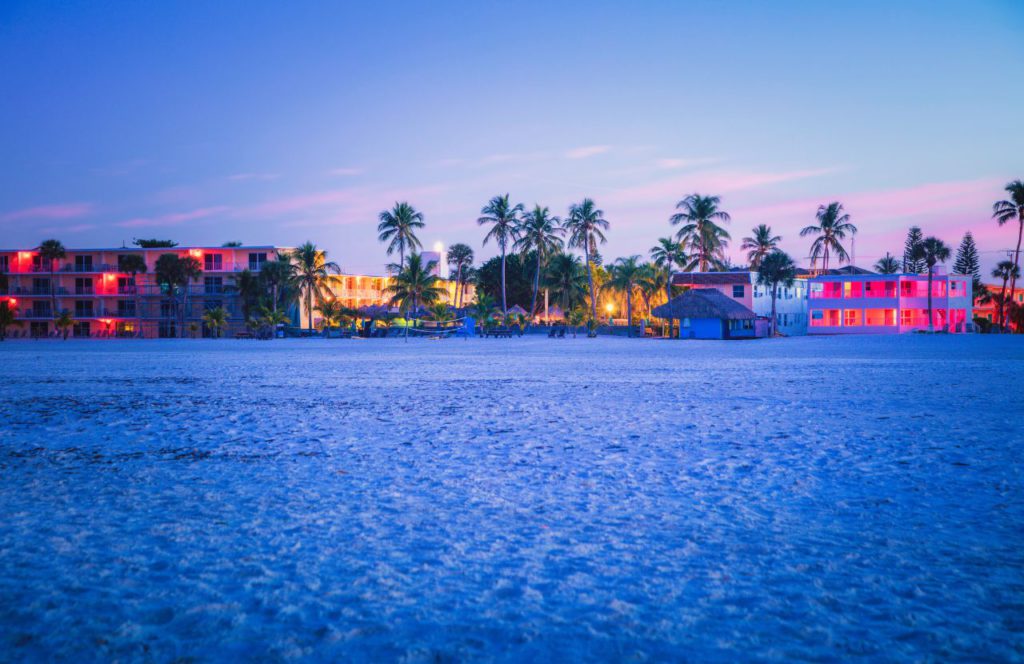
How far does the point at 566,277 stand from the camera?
83.6 metres

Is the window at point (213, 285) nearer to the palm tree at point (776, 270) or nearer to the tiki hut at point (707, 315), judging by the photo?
the tiki hut at point (707, 315)

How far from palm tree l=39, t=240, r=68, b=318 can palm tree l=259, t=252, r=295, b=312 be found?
899 inches

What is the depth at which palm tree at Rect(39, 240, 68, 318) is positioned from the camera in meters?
81.1

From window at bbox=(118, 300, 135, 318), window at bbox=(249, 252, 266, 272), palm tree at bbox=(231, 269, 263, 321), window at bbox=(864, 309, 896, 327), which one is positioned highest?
window at bbox=(249, 252, 266, 272)

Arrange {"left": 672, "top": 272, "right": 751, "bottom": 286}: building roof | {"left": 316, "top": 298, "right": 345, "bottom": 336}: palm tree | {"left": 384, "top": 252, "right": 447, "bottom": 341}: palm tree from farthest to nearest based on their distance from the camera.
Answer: {"left": 316, "top": 298, "right": 345, "bottom": 336}: palm tree → {"left": 672, "top": 272, "right": 751, "bottom": 286}: building roof → {"left": 384, "top": 252, "right": 447, "bottom": 341}: palm tree

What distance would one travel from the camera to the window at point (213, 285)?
3265 inches

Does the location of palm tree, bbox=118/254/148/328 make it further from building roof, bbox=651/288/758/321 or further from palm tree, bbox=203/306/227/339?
building roof, bbox=651/288/758/321

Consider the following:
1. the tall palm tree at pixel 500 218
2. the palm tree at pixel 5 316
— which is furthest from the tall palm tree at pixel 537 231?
the palm tree at pixel 5 316

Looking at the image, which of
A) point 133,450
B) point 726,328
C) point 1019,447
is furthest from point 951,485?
point 726,328

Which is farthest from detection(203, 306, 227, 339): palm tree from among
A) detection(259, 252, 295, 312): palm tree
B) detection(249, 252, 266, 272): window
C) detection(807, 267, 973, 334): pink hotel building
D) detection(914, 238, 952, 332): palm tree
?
detection(914, 238, 952, 332): palm tree

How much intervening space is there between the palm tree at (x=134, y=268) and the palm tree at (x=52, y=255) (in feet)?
18.8

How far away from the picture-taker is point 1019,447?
8211 mm

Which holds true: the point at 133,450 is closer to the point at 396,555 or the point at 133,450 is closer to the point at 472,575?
the point at 396,555

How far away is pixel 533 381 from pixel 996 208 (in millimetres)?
73553
